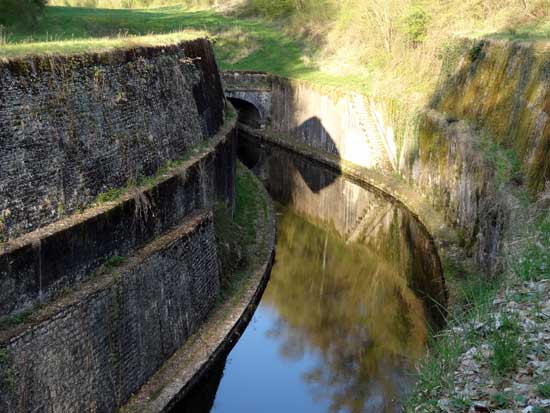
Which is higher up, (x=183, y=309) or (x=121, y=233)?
(x=121, y=233)

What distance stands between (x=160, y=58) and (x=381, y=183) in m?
12.1

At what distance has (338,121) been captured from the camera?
1184 inches

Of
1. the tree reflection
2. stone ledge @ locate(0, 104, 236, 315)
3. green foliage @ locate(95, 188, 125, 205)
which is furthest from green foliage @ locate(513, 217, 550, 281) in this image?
green foliage @ locate(95, 188, 125, 205)

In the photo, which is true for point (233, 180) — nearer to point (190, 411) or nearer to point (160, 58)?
point (160, 58)

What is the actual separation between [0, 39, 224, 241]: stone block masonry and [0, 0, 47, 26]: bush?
6825mm

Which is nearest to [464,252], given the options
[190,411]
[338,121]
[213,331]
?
[213,331]

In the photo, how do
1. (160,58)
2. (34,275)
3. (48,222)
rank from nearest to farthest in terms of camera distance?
(34,275), (48,222), (160,58)

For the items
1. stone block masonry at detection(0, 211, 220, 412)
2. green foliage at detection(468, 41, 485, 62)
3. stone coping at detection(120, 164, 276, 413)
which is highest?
green foliage at detection(468, 41, 485, 62)

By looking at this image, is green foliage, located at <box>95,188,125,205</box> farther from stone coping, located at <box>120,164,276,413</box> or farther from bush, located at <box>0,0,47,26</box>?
bush, located at <box>0,0,47,26</box>

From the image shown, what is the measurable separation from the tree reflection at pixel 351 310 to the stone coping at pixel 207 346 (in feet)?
2.46

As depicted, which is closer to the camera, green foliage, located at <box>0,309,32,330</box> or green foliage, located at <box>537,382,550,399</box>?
green foliage, located at <box>537,382,550,399</box>

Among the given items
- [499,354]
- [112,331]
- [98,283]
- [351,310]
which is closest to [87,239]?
[98,283]

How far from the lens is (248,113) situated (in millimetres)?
38062

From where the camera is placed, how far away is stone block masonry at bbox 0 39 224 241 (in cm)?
1025
